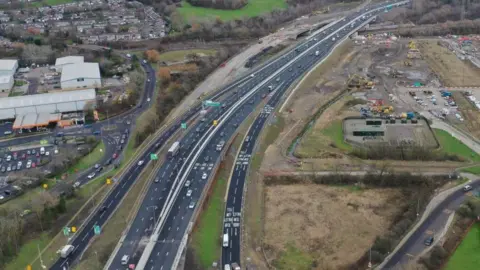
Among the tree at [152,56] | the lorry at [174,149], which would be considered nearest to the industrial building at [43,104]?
the lorry at [174,149]

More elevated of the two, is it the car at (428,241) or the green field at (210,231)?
the green field at (210,231)

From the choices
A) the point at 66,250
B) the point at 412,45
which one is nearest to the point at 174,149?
the point at 66,250

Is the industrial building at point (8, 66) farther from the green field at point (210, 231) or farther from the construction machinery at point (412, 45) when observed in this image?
the construction machinery at point (412, 45)

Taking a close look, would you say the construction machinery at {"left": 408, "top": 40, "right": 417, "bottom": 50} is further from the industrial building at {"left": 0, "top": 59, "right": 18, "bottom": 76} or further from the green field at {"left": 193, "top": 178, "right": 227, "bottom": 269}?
the industrial building at {"left": 0, "top": 59, "right": 18, "bottom": 76}

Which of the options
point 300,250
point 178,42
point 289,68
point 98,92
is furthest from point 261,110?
point 178,42

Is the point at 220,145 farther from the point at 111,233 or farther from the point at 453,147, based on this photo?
the point at 453,147

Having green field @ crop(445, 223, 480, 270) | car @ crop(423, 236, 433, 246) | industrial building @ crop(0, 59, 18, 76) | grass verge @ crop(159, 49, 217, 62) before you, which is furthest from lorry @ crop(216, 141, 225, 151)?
industrial building @ crop(0, 59, 18, 76)

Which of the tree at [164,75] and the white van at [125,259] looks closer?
the white van at [125,259]
